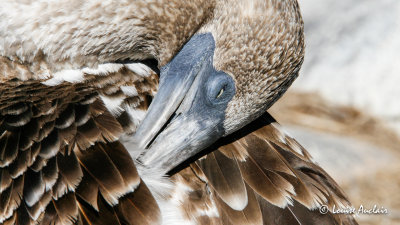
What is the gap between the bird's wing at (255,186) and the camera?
2523 mm

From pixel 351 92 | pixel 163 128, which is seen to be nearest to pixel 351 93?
pixel 351 92

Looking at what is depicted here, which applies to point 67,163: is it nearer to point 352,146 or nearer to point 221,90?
point 221,90

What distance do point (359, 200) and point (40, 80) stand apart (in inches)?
140

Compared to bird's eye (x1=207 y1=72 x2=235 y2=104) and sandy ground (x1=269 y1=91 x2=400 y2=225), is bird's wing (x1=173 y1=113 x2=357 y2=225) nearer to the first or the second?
bird's eye (x1=207 y1=72 x2=235 y2=104)

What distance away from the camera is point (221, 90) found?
2.85 metres

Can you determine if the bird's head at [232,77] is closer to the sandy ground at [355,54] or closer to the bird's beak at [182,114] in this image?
the bird's beak at [182,114]

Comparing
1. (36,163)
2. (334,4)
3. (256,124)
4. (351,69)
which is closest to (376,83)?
(351,69)

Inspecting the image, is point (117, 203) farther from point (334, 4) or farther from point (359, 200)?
point (334, 4)

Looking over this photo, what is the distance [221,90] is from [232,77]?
7 cm

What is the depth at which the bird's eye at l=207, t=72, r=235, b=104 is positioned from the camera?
2830 mm

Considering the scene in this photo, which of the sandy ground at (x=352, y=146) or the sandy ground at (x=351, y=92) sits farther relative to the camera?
the sandy ground at (x=351, y=92)

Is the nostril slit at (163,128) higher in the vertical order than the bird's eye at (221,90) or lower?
lower

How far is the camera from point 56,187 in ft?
7.77

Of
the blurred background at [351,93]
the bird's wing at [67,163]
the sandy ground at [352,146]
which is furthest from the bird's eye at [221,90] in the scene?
the blurred background at [351,93]
